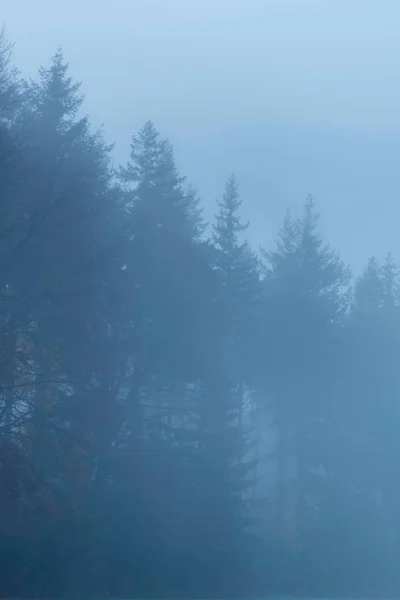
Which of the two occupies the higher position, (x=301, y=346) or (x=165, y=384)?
(x=301, y=346)

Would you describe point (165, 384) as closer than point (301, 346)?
Yes

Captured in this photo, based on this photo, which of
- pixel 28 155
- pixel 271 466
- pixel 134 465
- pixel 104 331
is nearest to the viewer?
pixel 28 155

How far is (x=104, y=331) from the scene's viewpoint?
36.3 meters

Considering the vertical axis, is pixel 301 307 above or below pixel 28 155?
above

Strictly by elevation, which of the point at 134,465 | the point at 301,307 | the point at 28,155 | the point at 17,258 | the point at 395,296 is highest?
the point at 395,296

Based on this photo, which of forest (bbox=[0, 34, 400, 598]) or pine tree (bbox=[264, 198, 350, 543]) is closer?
forest (bbox=[0, 34, 400, 598])

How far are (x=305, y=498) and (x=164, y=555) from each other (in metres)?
17.7

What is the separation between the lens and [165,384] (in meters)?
43.6

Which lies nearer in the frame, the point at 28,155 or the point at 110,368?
the point at 28,155

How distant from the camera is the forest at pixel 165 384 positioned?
94.8 ft

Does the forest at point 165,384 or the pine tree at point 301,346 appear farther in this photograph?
the pine tree at point 301,346

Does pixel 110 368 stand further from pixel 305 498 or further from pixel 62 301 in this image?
pixel 305 498

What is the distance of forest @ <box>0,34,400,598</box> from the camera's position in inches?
1138

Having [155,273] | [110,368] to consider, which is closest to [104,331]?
[110,368]
